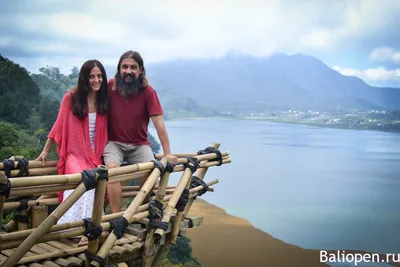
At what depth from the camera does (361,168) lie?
4281 centimetres

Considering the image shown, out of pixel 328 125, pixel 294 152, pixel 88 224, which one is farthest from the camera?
pixel 328 125

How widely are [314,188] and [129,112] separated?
125ft

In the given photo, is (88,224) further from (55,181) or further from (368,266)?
(368,266)

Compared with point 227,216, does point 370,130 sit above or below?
above

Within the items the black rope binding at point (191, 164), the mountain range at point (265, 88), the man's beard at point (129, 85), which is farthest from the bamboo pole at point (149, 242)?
the mountain range at point (265, 88)

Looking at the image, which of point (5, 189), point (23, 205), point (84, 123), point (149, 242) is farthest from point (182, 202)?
point (5, 189)

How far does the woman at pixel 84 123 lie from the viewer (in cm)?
325

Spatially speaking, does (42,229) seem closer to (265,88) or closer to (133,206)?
(133,206)

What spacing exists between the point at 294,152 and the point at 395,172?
36.1ft

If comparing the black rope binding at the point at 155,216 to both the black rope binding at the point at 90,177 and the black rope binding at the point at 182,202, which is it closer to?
the black rope binding at the point at 182,202

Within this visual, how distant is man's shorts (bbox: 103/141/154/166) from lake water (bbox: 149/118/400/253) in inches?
1028

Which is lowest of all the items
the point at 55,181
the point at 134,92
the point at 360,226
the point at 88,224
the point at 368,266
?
the point at 368,266

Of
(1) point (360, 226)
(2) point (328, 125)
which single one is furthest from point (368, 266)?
(2) point (328, 125)

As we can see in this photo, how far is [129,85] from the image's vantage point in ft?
11.1
